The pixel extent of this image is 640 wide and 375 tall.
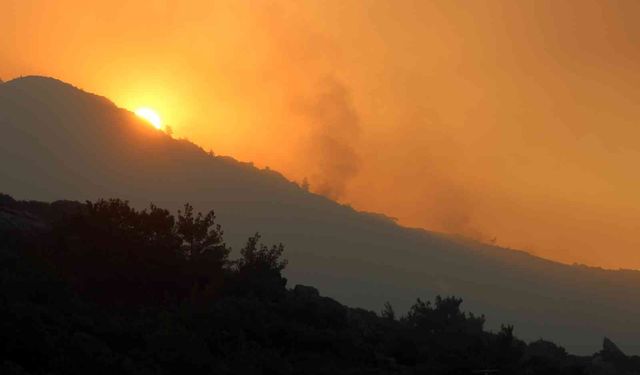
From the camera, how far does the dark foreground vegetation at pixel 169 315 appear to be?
1014 inches

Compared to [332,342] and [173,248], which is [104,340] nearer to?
[332,342]

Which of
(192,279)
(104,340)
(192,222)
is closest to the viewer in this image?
(104,340)

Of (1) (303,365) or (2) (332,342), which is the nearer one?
(1) (303,365)

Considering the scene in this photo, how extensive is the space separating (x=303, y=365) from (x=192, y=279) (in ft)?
49.5

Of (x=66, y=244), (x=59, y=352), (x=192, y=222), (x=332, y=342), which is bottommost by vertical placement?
(x=59, y=352)

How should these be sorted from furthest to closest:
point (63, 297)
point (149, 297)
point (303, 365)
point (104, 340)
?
point (149, 297)
point (63, 297)
point (303, 365)
point (104, 340)

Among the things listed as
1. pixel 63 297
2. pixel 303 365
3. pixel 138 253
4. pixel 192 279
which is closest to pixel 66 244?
pixel 138 253

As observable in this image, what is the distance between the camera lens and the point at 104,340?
1135 inches

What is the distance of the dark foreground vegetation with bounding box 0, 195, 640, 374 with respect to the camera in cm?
2577

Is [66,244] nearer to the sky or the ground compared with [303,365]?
nearer to the sky

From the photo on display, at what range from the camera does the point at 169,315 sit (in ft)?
108

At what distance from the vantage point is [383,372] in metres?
32.5

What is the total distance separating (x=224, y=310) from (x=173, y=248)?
13.4m

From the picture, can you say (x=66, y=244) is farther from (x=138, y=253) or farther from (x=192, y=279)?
(x=192, y=279)
